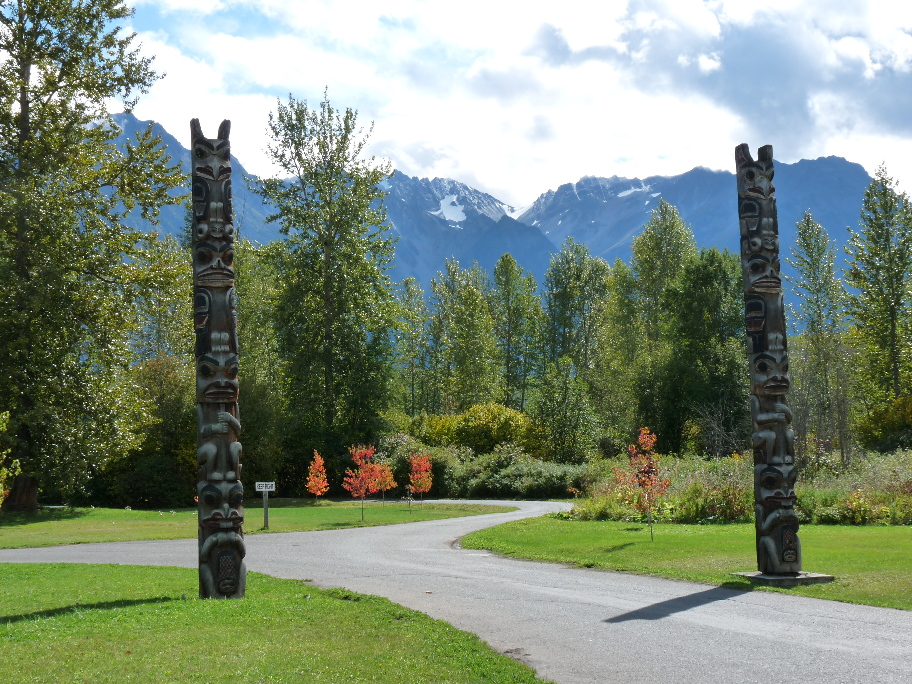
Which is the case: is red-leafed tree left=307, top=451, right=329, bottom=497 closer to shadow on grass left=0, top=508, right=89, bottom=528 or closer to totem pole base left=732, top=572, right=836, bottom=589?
shadow on grass left=0, top=508, right=89, bottom=528

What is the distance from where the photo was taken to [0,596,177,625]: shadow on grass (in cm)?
990

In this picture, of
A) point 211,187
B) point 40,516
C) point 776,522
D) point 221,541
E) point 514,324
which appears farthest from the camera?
point 514,324

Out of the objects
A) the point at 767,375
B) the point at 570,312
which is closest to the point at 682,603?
the point at 767,375

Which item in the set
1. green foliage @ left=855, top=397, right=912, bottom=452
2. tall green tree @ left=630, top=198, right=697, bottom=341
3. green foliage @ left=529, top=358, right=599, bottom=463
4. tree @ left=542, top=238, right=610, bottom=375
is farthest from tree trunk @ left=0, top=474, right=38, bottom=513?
tree @ left=542, top=238, right=610, bottom=375

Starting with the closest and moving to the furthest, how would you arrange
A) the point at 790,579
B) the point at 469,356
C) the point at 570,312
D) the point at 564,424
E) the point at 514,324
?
the point at 790,579 → the point at 564,424 → the point at 469,356 → the point at 514,324 → the point at 570,312

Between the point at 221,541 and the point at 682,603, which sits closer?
the point at 682,603

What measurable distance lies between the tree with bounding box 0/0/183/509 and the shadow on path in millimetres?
25049

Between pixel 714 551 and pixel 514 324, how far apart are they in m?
54.5

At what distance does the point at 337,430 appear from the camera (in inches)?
1806

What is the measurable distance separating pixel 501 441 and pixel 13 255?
2811 cm

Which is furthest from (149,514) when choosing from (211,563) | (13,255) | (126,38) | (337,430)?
(211,563)

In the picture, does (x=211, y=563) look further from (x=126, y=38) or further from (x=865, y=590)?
(x=126, y=38)

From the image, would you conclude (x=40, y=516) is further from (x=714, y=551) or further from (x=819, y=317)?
(x=819, y=317)

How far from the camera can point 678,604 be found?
10.8m
